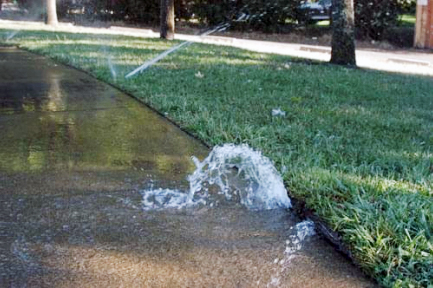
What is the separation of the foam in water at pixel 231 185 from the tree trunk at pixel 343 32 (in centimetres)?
622

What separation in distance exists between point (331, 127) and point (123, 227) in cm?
266

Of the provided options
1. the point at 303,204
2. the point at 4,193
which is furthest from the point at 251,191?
the point at 4,193

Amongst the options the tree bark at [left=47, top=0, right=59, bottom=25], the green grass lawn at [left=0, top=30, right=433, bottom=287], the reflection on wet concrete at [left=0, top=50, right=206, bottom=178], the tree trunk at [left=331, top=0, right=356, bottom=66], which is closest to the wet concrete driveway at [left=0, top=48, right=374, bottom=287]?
the reflection on wet concrete at [left=0, top=50, right=206, bottom=178]

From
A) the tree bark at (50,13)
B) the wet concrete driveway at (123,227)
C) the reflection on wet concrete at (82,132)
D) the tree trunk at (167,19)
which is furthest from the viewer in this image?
the tree bark at (50,13)

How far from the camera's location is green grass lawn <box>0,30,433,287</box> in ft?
9.41

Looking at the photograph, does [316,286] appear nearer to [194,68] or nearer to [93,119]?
[93,119]

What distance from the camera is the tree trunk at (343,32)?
9859 mm

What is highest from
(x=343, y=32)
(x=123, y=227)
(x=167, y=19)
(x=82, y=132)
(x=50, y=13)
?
(x=50, y=13)

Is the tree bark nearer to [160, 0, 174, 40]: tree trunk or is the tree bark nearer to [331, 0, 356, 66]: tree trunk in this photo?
[160, 0, 174, 40]: tree trunk

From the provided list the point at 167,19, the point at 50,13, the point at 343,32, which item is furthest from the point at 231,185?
the point at 50,13

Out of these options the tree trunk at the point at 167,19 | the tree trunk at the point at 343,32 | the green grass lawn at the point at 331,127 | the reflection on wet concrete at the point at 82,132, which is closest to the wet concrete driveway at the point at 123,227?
the reflection on wet concrete at the point at 82,132

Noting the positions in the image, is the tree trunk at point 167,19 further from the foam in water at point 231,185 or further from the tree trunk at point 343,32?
the foam in water at point 231,185

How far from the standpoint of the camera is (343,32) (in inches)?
396

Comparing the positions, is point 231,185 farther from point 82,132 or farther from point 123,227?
point 82,132
